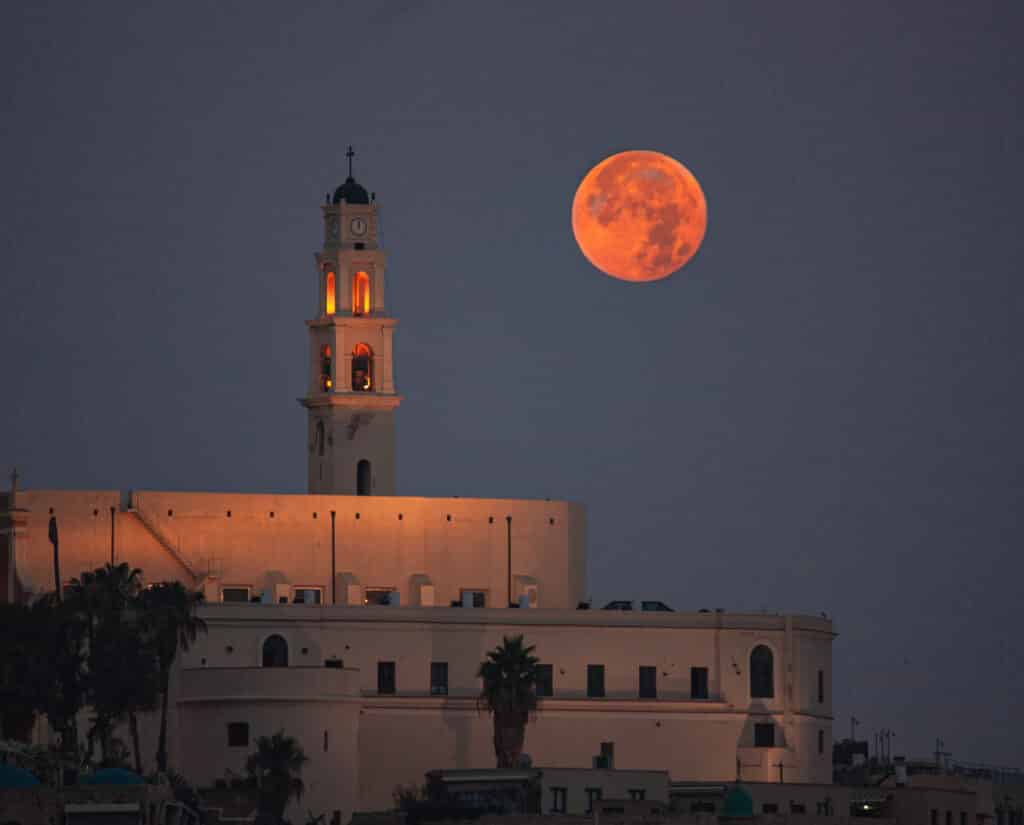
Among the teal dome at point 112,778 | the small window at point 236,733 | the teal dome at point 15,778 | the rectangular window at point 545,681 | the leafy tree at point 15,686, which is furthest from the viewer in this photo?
the rectangular window at point 545,681

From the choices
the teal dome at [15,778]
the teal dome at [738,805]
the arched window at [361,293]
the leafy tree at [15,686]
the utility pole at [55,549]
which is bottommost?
the teal dome at [738,805]

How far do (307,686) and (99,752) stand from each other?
7456 mm

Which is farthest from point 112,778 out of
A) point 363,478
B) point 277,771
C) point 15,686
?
point 363,478

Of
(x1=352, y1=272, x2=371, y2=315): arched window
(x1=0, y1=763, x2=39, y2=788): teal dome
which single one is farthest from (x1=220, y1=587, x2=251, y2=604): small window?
(x1=0, y1=763, x2=39, y2=788): teal dome

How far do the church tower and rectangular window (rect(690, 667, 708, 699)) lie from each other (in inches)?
538

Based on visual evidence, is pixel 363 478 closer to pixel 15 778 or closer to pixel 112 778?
pixel 112 778

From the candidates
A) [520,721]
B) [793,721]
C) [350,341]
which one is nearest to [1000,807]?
[793,721]

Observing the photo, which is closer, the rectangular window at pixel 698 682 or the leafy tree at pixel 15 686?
the leafy tree at pixel 15 686

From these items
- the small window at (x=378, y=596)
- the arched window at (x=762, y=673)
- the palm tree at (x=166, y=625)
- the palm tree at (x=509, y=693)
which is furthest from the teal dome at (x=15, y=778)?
the arched window at (x=762, y=673)

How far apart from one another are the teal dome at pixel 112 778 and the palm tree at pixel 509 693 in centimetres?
3094

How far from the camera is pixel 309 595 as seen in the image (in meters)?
148

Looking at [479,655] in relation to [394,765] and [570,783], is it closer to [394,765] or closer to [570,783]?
[394,765]

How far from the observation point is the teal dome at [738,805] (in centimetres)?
12119

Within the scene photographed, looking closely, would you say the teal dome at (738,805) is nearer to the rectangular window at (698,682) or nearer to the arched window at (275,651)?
the rectangular window at (698,682)
